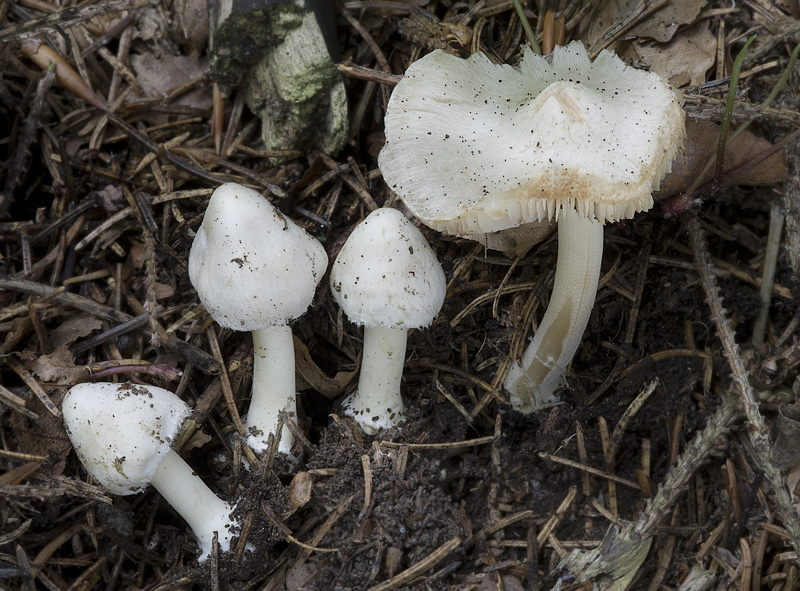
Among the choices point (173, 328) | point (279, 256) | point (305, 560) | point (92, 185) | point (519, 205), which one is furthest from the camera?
point (92, 185)

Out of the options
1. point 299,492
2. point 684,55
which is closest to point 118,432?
point 299,492

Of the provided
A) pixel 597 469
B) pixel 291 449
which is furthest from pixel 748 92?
pixel 291 449

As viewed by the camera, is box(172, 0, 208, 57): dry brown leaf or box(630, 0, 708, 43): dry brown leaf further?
box(172, 0, 208, 57): dry brown leaf

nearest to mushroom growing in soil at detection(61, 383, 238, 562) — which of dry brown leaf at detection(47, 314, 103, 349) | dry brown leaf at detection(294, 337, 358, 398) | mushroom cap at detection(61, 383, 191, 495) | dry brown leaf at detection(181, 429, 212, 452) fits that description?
mushroom cap at detection(61, 383, 191, 495)

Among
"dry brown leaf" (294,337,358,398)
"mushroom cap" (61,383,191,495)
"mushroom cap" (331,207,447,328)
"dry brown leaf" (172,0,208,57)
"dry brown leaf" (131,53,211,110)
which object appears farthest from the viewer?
"dry brown leaf" (131,53,211,110)

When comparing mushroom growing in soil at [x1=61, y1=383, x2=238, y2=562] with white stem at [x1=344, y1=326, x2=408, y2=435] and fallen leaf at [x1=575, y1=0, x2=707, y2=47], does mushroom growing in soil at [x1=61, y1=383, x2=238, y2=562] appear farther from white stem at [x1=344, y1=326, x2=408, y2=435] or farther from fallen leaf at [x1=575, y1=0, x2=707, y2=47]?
fallen leaf at [x1=575, y1=0, x2=707, y2=47]

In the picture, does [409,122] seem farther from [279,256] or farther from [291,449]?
[291,449]
